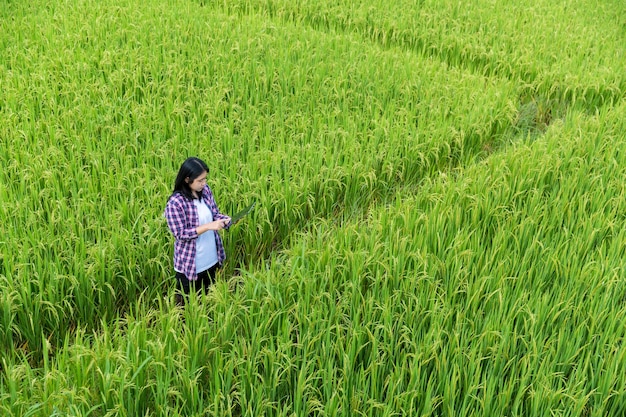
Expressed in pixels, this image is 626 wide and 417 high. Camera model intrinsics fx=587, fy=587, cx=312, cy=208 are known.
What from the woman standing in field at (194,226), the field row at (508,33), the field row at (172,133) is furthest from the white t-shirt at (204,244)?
the field row at (508,33)

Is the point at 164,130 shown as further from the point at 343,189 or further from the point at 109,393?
the point at 109,393

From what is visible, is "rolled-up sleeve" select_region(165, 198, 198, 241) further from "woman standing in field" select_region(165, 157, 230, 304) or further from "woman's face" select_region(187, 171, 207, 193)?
"woman's face" select_region(187, 171, 207, 193)

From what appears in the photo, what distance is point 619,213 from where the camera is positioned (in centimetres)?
393

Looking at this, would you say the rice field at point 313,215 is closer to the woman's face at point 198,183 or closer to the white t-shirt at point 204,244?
the white t-shirt at point 204,244

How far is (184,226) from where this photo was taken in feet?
10.3

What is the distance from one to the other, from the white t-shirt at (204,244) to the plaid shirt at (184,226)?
0.10ft

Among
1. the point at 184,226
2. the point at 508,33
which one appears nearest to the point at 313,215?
the point at 184,226

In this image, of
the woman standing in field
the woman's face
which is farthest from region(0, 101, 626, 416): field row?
the woman's face

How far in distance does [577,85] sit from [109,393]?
215 inches

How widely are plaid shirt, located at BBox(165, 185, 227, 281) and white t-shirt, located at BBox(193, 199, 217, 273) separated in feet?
0.10

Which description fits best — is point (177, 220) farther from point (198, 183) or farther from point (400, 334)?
point (400, 334)

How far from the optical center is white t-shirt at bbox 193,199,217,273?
3.23 m

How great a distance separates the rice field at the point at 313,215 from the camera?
2.64 metres

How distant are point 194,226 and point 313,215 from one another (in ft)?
4.03
